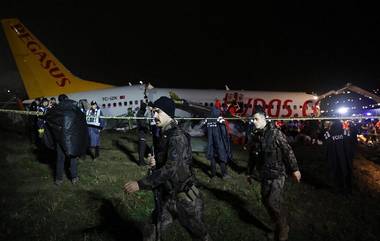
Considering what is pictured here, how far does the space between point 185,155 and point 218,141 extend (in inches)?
230

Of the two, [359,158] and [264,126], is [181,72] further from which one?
[264,126]

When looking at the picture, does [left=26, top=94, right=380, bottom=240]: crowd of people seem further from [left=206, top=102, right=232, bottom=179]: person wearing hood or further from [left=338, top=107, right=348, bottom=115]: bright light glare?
[left=338, top=107, right=348, bottom=115]: bright light glare

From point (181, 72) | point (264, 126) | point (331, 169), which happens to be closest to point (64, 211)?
point (264, 126)

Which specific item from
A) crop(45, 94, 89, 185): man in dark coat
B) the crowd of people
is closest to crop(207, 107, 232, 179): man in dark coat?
the crowd of people

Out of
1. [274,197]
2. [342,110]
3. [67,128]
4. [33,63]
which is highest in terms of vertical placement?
[33,63]

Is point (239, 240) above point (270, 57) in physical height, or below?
below

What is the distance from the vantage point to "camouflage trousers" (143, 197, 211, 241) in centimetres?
429

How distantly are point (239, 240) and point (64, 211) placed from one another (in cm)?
351

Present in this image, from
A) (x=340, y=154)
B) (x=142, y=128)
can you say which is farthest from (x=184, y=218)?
(x=142, y=128)

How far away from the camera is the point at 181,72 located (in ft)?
298

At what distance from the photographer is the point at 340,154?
9203 mm

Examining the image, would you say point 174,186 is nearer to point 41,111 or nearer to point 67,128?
point 67,128

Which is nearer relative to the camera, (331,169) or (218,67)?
(331,169)

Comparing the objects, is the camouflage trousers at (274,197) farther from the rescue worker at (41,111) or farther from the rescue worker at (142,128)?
the rescue worker at (41,111)
